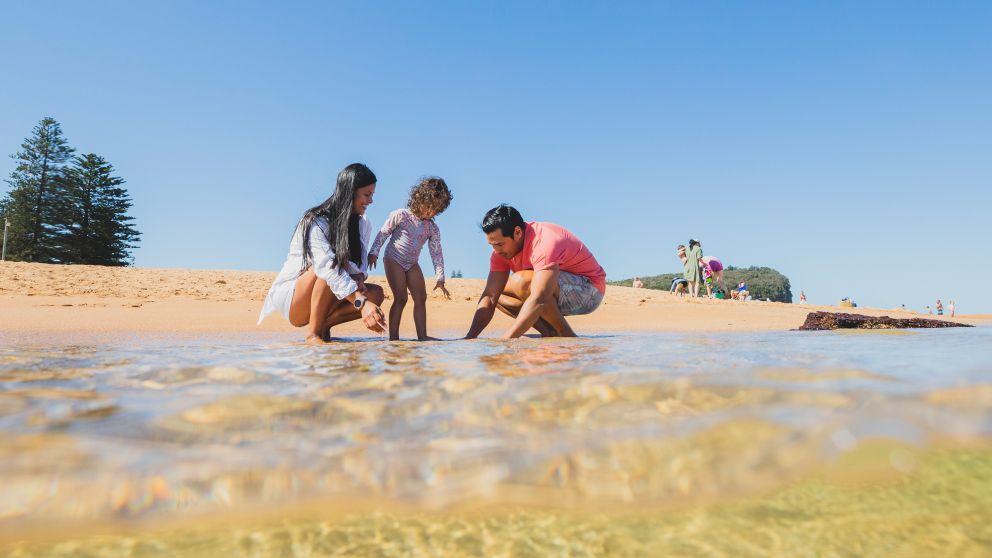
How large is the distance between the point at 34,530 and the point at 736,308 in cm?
1281

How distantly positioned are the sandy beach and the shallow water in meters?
5.21

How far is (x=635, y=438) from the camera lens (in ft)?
4.55

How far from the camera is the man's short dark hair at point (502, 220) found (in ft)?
15.4

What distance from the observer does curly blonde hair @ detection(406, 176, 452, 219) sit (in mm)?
5426

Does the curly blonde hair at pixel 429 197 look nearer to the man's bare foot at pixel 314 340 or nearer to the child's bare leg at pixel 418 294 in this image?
the child's bare leg at pixel 418 294

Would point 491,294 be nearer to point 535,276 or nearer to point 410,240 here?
point 535,276

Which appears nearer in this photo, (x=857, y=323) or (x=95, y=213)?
(x=857, y=323)

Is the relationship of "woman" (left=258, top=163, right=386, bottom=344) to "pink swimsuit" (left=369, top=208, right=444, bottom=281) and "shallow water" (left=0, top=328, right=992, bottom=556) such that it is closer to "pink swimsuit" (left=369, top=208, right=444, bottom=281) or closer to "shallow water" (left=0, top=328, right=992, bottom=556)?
"pink swimsuit" (left=369, top=208, right=444, bottom=281)

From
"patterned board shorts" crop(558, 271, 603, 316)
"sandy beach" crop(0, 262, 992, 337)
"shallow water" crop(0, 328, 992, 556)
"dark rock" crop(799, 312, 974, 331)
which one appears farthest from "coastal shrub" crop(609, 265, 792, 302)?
"shallow water" crop(0, 328, 992, 556)

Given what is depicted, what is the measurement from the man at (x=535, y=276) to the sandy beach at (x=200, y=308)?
1892 mm

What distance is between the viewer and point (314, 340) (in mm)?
4512

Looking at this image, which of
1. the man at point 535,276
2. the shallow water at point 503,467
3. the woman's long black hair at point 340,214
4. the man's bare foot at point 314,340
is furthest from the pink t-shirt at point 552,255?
the shallow water at point 503,467

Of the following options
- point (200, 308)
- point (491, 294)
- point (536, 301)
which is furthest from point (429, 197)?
point (200, 308)

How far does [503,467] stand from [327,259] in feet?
11.4
